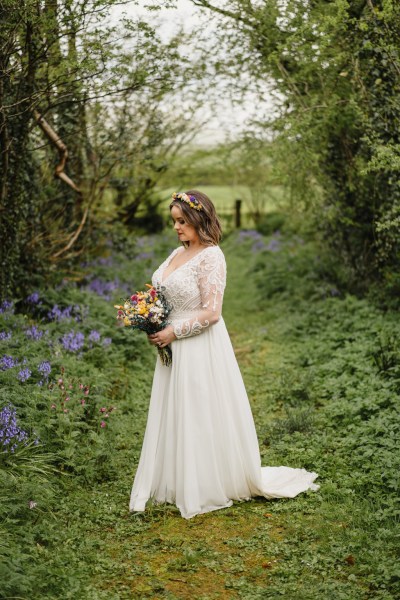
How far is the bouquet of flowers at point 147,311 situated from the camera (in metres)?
4.98

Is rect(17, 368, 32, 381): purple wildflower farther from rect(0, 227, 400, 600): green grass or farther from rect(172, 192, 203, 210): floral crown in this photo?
rect(172, 192, 203, 210): floral crown

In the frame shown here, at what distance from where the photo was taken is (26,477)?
16.0 ft

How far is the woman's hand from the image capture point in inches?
199

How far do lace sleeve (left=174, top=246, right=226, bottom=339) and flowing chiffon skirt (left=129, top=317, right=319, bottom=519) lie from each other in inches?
6.3

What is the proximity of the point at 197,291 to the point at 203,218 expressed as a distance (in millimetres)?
566

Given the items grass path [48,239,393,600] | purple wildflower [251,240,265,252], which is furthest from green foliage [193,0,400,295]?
purple wildflower [251,240,265,252]

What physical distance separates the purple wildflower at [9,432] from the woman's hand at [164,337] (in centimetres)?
124

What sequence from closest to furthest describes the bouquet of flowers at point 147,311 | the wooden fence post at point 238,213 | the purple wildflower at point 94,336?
the bouquet of flowers at point 147,311 < the purple wildflower at point 94,336 < the wooden fence post at point 238,213

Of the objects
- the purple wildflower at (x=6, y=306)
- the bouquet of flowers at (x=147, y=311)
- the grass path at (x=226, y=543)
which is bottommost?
the grass path at (x=226, y=543)

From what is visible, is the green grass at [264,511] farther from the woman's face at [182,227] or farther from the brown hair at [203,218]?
the brown hair at [203,218]

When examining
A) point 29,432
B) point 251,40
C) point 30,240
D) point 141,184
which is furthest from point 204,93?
point 29,432

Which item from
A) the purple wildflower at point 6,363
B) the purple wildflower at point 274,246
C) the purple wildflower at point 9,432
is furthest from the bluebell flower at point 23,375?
the purple wildflower at point 274,246

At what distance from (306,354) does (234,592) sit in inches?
212

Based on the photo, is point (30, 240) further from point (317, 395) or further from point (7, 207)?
point (317, 395)
